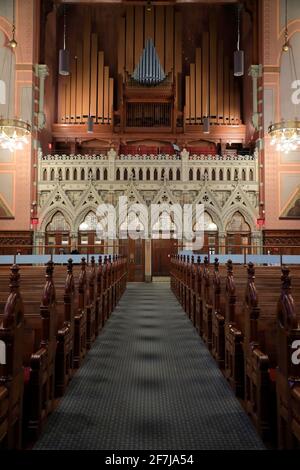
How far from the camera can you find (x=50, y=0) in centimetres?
1891

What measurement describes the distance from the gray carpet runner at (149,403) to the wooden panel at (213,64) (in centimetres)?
1690

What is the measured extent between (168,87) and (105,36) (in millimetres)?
4757

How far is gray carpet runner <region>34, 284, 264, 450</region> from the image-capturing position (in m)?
3.25

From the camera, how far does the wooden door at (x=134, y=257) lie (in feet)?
60.6

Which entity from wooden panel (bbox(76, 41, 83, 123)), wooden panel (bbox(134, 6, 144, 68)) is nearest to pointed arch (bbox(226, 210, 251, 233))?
wooden panel (bbox(76, 41, 83, 123))

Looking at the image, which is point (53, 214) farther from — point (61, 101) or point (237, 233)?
point (237, 233)

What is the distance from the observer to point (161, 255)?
61.7 feet

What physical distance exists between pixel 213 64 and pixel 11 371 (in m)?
21.8

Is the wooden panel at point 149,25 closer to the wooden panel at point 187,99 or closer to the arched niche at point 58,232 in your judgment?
the wooden panel at point 187,99

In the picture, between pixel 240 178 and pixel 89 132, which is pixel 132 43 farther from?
pixel 240 178

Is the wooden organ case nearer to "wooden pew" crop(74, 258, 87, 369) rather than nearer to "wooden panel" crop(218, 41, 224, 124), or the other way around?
"wooden panel" crop(218, 41, 224, 124)

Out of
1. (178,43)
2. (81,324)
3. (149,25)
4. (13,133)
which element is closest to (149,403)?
(81,324)
